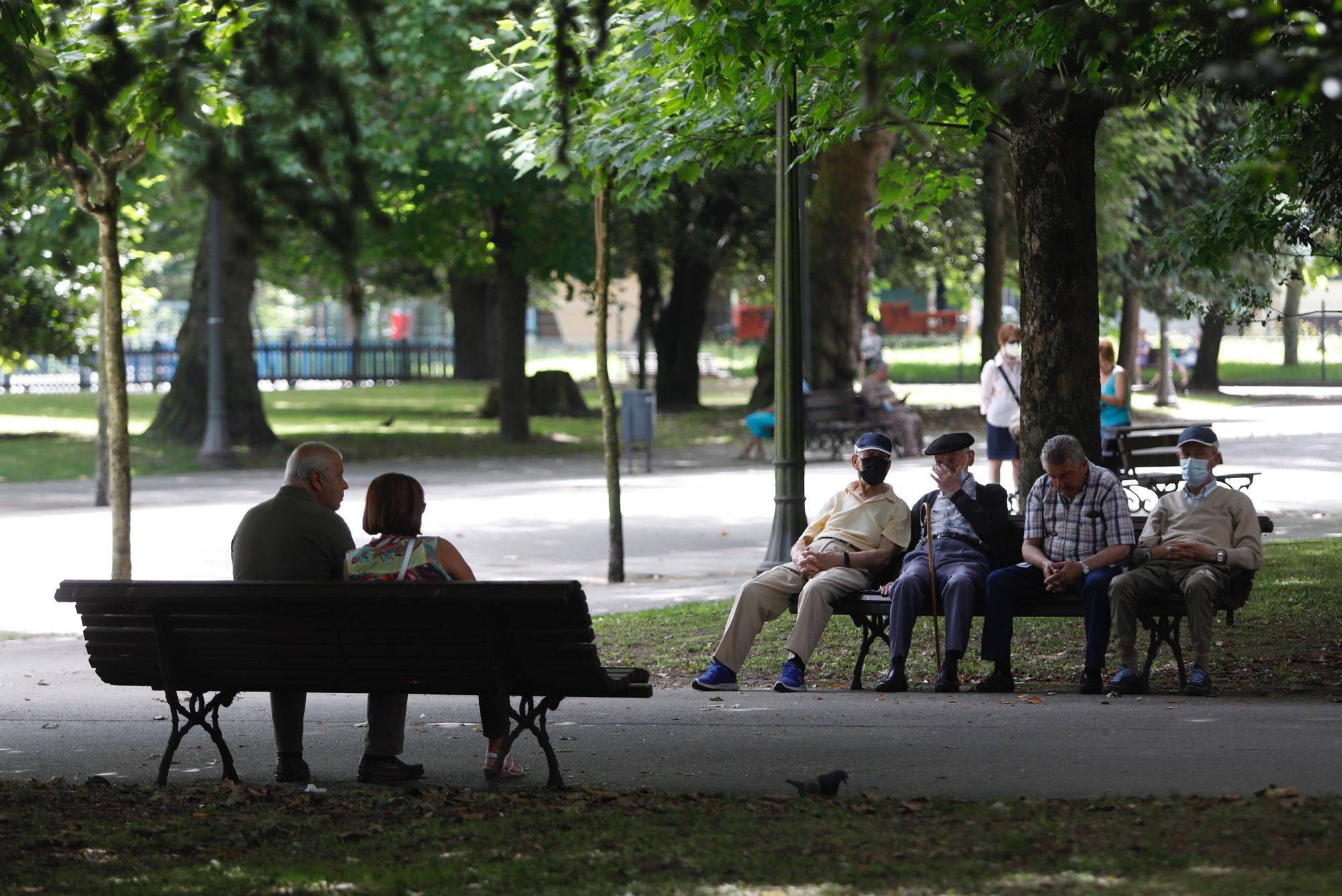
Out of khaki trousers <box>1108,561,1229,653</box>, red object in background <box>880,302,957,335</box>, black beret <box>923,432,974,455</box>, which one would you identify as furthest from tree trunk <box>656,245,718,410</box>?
red object in background <box>880,302,957,335</box>

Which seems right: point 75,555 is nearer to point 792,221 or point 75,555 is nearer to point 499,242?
point 792,221

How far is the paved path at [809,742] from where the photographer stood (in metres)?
6.15

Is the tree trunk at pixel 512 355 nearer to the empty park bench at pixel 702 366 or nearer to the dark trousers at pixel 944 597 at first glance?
the dark trousers at pixel 944 597

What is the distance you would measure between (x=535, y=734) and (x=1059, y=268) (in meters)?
5.11

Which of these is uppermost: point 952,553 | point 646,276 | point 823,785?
point 646,276

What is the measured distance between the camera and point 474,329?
52000 mm

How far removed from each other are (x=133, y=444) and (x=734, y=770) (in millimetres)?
22407

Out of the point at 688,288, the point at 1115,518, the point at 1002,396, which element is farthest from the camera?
the point at 688,288

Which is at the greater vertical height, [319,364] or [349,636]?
[319,364]

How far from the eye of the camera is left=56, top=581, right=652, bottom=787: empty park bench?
6.17 m

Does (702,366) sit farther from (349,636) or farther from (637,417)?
(349,636)

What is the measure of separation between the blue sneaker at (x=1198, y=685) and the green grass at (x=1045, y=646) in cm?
23

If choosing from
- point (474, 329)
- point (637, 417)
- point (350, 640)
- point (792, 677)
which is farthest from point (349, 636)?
point (474, 329)

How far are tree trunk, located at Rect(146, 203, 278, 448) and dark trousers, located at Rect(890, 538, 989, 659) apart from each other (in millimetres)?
19807
